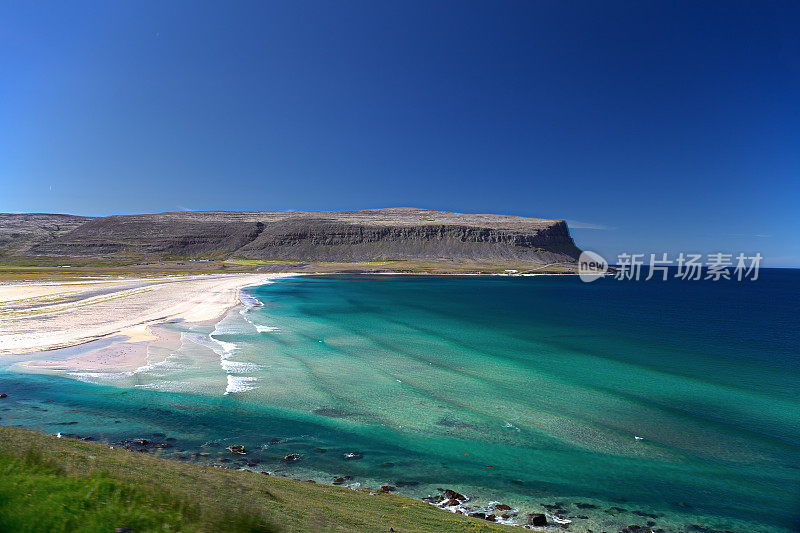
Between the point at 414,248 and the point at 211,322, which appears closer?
the point at 211,322

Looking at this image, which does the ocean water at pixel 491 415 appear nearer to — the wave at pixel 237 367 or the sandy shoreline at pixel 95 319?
the wave at pixel 237 367

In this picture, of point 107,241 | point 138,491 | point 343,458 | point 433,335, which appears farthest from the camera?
point 107,241

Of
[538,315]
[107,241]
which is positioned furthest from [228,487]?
[107,241]

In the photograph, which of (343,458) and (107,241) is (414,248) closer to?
(107,241)

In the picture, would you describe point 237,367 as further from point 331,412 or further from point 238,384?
point 331,412

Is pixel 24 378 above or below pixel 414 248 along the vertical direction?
below

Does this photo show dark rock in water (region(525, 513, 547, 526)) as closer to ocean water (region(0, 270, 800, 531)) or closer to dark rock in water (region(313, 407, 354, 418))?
ocean water (region(0, 270, 800, 531))

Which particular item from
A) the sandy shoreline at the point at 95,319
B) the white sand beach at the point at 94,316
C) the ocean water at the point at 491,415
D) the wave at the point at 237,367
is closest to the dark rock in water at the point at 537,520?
the ocean water at the point at 491,415

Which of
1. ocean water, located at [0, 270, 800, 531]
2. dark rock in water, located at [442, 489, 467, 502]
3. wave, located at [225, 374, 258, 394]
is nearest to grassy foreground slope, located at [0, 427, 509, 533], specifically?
dark rock in water, located at [442, 489, 467, 502]
